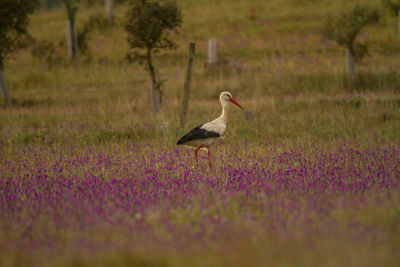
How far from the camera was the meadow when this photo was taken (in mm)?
3791

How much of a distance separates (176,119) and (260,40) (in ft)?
64.8

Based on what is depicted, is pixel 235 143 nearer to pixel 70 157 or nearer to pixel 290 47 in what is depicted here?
pixel 70 157

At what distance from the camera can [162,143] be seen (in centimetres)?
1054

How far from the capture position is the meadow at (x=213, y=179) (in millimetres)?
3791

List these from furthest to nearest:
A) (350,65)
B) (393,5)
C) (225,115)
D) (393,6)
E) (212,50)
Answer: (393,6), (393,5), (212,50), (350,65), (225,115)

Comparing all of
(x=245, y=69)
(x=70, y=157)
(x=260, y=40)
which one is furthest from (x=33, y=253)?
(x=260, y=40)

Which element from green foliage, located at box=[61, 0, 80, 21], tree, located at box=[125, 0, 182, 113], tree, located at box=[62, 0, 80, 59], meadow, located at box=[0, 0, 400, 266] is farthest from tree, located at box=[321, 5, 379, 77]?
tree, located at box=[62, 0, 80, 59]

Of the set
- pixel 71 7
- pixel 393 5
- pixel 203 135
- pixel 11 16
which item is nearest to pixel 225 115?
pixel 203 135

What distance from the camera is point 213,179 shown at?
6.49 metres

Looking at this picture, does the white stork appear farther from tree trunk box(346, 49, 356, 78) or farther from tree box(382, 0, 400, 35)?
tree box(382, 0, 400, 35)

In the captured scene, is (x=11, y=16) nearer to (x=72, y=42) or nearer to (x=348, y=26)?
Answer: (x=72, y=42)

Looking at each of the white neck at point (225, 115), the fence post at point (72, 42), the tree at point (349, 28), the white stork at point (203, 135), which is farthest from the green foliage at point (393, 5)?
the white stork at point (203, 135)

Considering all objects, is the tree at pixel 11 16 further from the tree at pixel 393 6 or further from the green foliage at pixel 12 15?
the tree at pixel 393 6

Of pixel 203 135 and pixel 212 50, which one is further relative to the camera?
pixel 212 50
